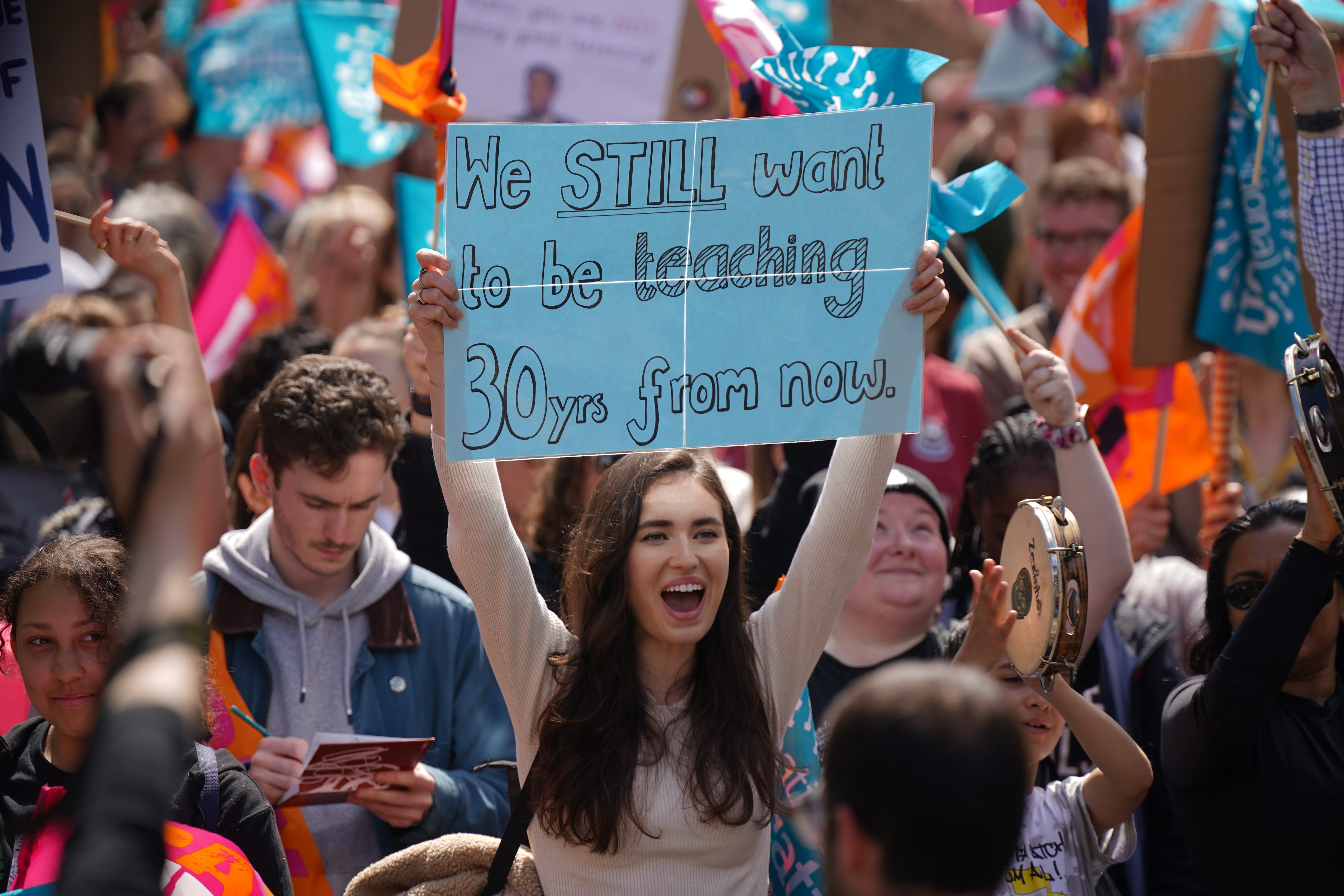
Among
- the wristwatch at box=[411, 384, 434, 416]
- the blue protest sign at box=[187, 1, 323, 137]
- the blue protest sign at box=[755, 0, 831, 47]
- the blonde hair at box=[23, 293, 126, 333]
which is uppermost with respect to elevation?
the blue protest sign at box=[187, 1, 323, 137]

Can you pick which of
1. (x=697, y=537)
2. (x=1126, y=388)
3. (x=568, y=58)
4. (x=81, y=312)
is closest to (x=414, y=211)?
(x=568, y=58)

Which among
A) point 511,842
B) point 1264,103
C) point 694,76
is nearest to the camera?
point 511,842

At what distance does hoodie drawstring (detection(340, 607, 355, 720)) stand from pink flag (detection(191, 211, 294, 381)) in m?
2.76

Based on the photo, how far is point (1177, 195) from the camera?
4.16 meters

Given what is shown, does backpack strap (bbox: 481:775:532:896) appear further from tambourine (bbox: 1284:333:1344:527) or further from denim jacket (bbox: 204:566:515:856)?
tambourine (bbox: 1284:333:1344:527)

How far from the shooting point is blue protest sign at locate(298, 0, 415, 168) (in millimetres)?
6266

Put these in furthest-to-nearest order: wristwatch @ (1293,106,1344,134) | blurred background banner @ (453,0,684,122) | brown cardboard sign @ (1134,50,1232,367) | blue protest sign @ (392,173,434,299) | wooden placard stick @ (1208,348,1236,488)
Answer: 1. blurred background banner @ (453,0,684,122)
2. blue protest sign @ (392,173,434,299)
3. wooden placard stick @ (1208,348,1236,488)
4. brown cardboard sign @ (1134,50,1232,367)
5. wristwatch @ (1293,106,1344,134)

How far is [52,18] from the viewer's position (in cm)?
394

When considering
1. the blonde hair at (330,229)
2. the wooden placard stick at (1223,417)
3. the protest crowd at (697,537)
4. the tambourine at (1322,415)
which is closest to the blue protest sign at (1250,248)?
the protest crowd at (697,537)

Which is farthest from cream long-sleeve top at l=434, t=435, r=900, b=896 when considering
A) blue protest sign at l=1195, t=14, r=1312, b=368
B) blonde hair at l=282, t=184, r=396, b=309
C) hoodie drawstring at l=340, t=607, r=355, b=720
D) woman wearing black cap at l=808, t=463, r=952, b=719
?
blonde hair at l=282, t=184, r=396, b=309

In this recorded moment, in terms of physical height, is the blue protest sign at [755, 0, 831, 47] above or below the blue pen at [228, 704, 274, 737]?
above

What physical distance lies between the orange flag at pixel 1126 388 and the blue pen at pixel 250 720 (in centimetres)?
279

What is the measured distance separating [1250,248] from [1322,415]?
1.56m

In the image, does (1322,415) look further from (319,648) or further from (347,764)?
(319,648)
